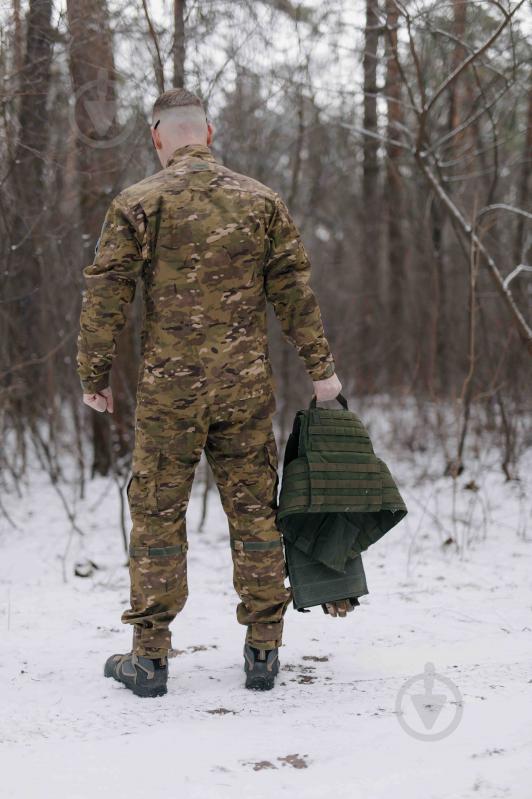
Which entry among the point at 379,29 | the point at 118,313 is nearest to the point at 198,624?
the point at 118,313

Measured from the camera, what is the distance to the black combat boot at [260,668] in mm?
2670

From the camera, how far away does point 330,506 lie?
2.58 m

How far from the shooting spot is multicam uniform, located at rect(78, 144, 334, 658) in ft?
A: 8.22

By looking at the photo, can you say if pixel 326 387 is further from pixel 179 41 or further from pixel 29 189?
pixel 29 189

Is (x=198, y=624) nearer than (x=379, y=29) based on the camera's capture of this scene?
Yes

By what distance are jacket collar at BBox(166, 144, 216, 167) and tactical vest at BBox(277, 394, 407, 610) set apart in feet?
3.14

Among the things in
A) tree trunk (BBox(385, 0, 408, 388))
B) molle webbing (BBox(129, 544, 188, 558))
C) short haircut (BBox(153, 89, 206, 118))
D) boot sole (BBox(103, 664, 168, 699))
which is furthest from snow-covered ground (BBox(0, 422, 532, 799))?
tree trunk (BBox(385, 0, 408, 388))

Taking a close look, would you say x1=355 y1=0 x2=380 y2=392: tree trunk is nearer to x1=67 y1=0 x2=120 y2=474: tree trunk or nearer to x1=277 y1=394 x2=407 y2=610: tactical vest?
x1=67 y1=0 x2=120 y2=474: tree trunk

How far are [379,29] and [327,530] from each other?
344 centimetres

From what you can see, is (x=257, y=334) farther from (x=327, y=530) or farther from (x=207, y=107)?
(x=207, y=107)

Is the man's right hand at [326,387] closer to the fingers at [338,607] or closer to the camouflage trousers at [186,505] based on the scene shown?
the camouflage trousers at [186,505]

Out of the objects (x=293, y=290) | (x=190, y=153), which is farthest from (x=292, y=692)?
(x=190, y=153)

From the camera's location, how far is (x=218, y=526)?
17.2 feet

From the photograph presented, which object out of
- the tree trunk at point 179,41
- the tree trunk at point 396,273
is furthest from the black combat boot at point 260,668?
the tree trunk at point 396,273
